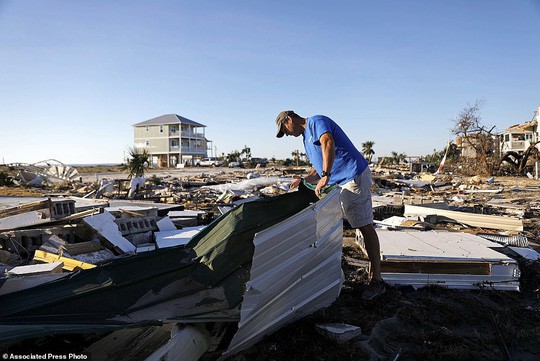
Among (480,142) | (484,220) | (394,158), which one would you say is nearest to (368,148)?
(394,158)

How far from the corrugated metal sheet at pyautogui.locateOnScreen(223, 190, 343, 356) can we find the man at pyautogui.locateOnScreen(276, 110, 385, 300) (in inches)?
20.0

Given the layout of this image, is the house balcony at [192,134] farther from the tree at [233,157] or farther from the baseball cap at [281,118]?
the baseball cap at [281,118]

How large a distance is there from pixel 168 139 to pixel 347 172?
59.7 m

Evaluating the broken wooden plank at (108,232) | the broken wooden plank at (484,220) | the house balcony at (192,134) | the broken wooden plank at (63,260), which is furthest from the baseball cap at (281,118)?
the house balcony at (192,134)

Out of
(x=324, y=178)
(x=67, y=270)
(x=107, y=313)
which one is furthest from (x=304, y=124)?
(x=67, y=270)

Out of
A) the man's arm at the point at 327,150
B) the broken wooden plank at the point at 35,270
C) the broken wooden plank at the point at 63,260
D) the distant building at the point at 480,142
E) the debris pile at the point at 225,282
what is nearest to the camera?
the debris pile at the point at 225,282

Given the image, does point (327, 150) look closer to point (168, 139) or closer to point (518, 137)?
point (518, 137)

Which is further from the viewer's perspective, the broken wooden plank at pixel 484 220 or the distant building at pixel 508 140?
the distant building at pixel 508 140

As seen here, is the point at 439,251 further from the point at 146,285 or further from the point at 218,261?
the point at 146,285

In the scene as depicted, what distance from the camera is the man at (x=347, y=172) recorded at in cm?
339

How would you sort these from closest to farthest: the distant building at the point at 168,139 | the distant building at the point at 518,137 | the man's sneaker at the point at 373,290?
the man's sneaker at the point at 373,290 → the distant building at the point at 518,137 → the distant building at the point at 168,139

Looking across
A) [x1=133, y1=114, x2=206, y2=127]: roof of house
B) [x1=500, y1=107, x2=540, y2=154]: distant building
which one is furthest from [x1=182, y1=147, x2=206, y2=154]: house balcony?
[x1=500, y1=107, x2=540, y2=154]: distant building

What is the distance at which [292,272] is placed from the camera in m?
2.48

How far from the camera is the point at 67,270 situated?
145 inches
